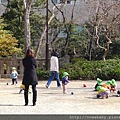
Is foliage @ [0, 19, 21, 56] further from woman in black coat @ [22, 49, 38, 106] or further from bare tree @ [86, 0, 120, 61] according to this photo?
woman in black coat @ [22, 49, 38, 106]

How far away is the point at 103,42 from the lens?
103 ft

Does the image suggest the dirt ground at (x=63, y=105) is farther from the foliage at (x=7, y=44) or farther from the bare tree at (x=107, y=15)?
the bare tree at (x=107, y=15)

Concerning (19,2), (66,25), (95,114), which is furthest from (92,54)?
(95,114)


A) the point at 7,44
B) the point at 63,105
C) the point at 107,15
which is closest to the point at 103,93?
the point at 63,105

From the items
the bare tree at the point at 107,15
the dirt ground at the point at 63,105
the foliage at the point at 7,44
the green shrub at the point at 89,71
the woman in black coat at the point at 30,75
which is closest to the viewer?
the dirt ground at the point at 63,105

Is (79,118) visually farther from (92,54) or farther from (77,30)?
(77,30)

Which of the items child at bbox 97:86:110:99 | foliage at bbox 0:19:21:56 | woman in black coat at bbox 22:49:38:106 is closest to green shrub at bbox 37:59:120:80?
foliage at bbox 0:19:21:56

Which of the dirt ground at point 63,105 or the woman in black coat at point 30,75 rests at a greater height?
the woman in black coat at point 30,75

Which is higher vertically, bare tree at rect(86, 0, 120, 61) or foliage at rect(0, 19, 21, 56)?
bare tree at rect(86, 0, 120, 61)

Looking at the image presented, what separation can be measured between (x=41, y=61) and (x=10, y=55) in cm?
250

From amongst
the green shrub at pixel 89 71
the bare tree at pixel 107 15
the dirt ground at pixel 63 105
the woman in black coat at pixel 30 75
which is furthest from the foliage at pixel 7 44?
the woman in black coat at pixel 30 75

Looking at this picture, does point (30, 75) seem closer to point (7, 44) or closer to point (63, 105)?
point (63, 105)

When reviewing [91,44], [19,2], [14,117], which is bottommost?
[14,117]

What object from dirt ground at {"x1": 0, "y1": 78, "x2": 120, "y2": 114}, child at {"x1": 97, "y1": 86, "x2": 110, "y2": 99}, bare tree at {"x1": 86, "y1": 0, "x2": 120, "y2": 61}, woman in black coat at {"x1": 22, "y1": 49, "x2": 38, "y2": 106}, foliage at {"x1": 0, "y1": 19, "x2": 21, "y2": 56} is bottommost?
dirt ground at {"x1": 0, "y1": 78, "x2": 120, "y2": 114}
